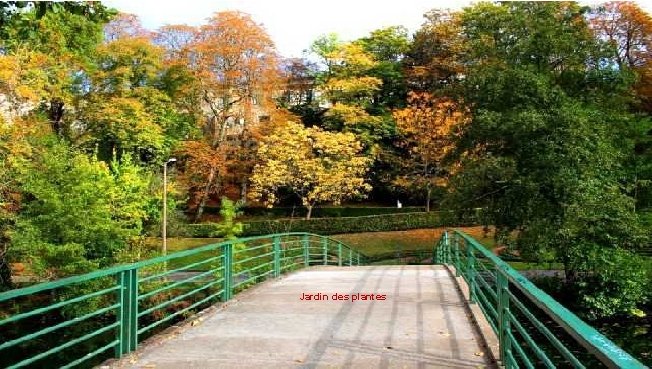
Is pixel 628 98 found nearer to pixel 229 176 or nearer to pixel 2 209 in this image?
pixel 2 209

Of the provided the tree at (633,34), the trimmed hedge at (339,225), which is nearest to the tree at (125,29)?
the trimmed hedge at (339,225)

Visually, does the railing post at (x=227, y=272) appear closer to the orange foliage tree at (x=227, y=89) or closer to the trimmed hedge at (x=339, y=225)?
the trimmed hedge at (x=339, y=225)

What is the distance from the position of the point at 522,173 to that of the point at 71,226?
54.2ft

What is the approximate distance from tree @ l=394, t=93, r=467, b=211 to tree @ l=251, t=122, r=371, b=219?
3282 mm

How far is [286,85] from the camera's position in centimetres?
4672

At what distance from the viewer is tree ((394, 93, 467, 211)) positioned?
37.8 m

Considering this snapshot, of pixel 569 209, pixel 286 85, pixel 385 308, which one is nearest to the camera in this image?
pixel 385 308

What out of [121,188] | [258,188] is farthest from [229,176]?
[121,188]

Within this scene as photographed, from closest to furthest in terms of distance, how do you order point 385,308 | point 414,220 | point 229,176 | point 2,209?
point 385,308
point 2,209
point 414,220
point 229,176

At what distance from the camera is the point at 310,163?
130ft

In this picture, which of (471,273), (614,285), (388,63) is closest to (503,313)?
(471,273)

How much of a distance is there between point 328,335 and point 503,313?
213cm

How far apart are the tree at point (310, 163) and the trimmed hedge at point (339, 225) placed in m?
1.65

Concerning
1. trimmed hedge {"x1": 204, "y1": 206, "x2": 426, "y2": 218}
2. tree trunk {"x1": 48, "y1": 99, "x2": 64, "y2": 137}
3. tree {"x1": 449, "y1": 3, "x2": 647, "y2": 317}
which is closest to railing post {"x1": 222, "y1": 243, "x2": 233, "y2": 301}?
tree {"x1": 449, "y1": 3, "x2": 647, "y2": 317}
